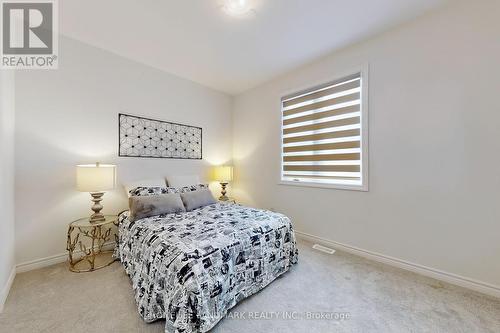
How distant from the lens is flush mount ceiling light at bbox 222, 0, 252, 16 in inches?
72.0

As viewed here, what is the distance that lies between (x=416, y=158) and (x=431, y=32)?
1.25 metres

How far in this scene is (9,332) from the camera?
4.27ft

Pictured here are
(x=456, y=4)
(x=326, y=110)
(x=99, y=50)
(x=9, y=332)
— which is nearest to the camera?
(x=9, y=332)

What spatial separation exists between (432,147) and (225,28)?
247cm

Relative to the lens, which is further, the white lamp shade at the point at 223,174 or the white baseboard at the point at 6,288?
the white lamp shade at the point at 223,174

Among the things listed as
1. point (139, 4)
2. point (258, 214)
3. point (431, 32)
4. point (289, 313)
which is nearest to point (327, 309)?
point (289, 313)

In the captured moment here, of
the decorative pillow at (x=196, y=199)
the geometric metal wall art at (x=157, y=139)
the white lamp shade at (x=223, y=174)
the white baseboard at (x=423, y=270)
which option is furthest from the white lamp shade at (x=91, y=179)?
the white baseboard at (x=423, y=270)

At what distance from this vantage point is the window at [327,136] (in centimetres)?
249

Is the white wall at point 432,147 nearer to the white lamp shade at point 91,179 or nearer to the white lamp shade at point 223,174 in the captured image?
the white lamp shade at point 223,174

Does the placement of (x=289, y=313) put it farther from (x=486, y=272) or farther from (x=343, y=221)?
(x=486, y=272)
